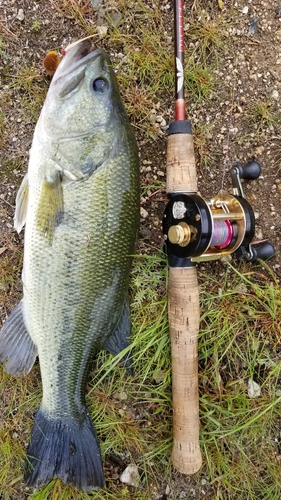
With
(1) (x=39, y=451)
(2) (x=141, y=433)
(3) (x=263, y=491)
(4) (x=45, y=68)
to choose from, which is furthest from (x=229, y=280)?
(4) (x=45, y=68)

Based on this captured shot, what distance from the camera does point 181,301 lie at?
7.32ft

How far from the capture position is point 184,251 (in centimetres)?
208

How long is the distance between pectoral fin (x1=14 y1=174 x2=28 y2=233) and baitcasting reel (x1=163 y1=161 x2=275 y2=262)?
715mm

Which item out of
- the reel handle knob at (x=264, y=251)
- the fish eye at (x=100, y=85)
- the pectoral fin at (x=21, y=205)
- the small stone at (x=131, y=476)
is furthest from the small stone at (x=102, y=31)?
the small stone at (x=131, y=476)

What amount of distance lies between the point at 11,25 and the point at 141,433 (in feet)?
8.01

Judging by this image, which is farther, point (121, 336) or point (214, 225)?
point (121, 336)

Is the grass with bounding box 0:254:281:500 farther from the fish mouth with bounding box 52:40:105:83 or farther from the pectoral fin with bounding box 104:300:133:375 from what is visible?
the fish mouth with bounding box 52:40:105:83

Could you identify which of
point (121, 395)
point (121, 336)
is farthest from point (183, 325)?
point (121, 395)

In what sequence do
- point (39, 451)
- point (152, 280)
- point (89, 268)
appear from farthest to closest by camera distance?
point (152, 280) < point (39, 451) < point (89, 268)

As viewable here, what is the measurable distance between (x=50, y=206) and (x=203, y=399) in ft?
4.55

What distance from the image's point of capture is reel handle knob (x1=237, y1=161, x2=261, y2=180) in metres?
2.44

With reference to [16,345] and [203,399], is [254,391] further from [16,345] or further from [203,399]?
[16,345]

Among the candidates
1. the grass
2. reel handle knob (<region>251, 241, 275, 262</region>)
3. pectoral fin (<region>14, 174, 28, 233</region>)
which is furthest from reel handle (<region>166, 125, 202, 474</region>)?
pectoral fin (<region>14, 174, 28, 233</region>)

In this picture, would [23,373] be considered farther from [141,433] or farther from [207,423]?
[207,423]
